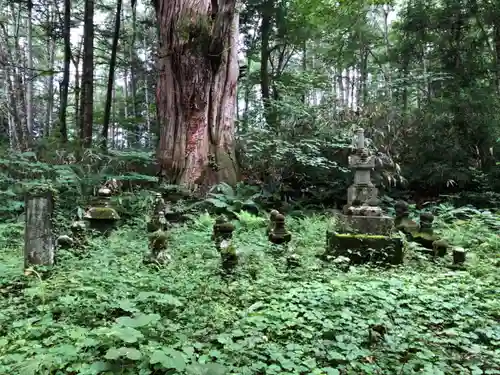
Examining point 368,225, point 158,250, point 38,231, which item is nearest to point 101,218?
point 38,231

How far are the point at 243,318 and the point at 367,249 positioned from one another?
2.43m

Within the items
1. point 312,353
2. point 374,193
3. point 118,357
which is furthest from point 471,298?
point 118,357

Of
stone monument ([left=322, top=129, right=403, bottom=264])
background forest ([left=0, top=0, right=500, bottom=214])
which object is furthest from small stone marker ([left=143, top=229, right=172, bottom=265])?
background forest ([left=0, top=0, right=500, bottom=214])

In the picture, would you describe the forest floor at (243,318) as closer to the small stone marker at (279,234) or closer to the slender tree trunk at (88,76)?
the small stone marker at (279,234)

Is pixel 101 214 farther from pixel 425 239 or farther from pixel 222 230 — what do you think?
pixel 425 239

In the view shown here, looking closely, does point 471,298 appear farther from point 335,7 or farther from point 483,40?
point 335,7

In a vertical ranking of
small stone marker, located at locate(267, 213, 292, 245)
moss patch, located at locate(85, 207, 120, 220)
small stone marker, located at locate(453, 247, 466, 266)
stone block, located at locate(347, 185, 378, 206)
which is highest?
stone block, located at locate(347, 185, 378, 206)

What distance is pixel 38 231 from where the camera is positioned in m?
3.60

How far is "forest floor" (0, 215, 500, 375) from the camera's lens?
198 cm

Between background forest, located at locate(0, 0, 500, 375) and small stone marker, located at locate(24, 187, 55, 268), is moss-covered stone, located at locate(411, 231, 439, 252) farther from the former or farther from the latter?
small stone marker, located at locate(24, 187, 55, 268)

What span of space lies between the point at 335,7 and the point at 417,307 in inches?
556

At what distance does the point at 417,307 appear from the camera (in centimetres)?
288

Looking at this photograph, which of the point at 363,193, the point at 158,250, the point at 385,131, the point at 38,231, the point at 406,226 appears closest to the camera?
the point at 38,231

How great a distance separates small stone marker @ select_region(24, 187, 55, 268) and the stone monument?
9.52 ft
